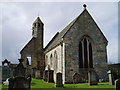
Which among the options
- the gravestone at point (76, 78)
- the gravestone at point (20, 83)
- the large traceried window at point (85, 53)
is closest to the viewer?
the gravestone at point (20, 83)

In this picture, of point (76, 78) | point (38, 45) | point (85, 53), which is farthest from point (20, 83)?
point (38, 45)


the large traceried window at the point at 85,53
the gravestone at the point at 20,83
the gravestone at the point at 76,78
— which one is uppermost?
the large traceried window at the point at 85,53

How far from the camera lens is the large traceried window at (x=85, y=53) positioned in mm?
17520

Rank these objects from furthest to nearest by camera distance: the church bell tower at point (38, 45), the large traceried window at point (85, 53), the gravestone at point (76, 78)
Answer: the church bell tower at point (38, 45)
the large traceried window at point (85, 53)
the gravestone at point (76, 78)

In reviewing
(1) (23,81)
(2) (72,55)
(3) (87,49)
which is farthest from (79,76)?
(1) (23,81)

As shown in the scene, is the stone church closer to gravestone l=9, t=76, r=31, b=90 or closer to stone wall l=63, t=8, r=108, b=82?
stone wall l=63, t=8, r=108, b=82

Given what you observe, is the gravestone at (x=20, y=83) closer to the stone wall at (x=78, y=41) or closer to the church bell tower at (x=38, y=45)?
the stone wall at (x=78, y=41)

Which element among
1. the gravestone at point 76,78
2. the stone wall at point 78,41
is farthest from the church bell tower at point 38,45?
the gravestone at point 76,78

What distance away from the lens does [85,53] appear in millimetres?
17906

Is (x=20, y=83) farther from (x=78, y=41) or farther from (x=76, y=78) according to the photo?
(x=78, y=41)

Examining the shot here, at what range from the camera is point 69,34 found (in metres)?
17.2

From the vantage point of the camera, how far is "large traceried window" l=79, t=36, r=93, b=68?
17.5 metres

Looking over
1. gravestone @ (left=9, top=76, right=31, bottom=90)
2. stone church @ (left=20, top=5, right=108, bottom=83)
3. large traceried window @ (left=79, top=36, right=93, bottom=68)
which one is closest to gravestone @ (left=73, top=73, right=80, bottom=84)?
stone church @ (left=20, top=5, right=108, bottom=83)

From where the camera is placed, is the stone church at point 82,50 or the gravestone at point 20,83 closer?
the gravestone at point 20,83
